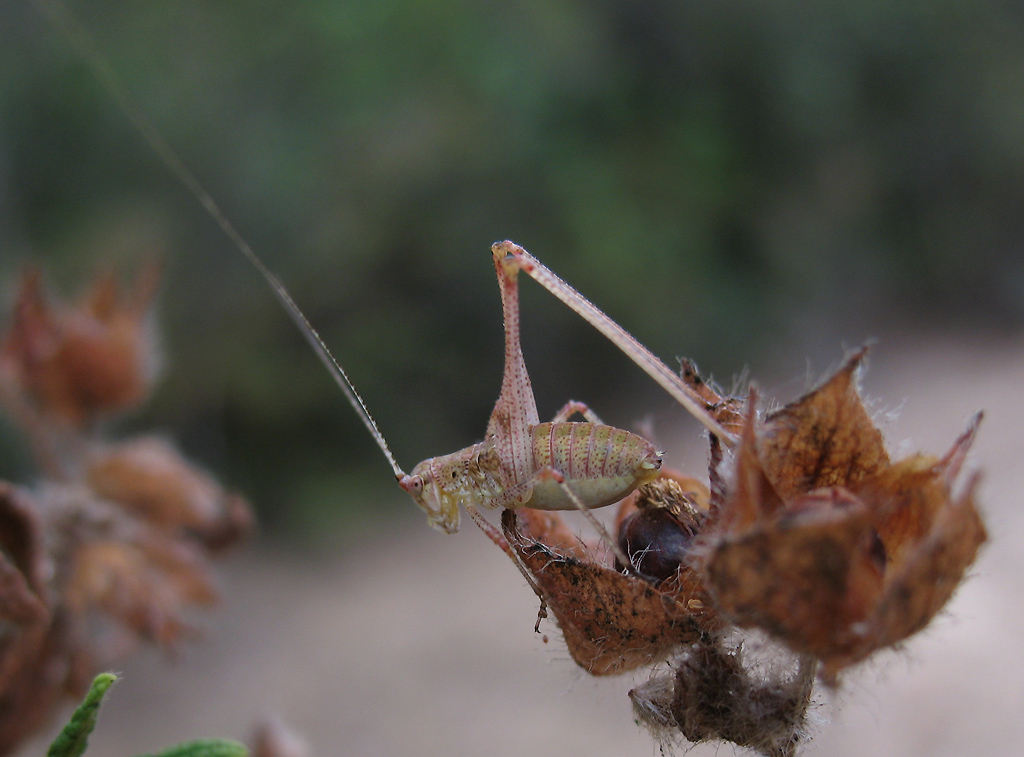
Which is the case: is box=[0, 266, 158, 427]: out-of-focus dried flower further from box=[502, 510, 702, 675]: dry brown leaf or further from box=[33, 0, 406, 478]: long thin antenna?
box=[502, 510, 702, 675]: dry brown leaf

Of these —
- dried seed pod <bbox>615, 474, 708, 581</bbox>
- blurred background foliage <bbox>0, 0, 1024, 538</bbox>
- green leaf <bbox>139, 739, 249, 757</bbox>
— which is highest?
blurred background foliage <bbox>0, 0, 1024, 538</bbox>

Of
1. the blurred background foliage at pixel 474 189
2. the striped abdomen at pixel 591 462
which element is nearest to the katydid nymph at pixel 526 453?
the striped abdomen at pixel 591 462

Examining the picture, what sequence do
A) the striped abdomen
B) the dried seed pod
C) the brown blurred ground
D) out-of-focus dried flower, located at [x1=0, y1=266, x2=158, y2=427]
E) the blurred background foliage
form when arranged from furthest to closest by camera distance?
the blurred background foliage < the brown blurred ground < out-of-focus dried flower, located at [x1=0, y1=266, x2=158, y2=427] < the striped abdomen < the dried seed pod

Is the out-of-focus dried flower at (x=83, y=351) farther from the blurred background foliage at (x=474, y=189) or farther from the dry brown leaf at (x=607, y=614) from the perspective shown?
the blurred background foliage at (x=474, y=189)

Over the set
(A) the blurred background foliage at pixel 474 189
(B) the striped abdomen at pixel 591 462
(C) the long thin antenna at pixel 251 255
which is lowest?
(B) the striped abdomen at pixel 591 462

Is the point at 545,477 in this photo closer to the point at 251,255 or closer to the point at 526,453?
the point at 526,453

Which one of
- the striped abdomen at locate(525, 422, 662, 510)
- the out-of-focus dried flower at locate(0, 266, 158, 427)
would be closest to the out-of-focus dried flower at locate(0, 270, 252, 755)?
the out-of-focus dried flower at locate(0, 266, 158, 427)

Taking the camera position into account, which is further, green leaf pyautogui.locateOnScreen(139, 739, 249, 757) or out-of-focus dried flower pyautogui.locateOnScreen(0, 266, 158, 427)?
out-of-focus dried flower pyautogui.locateOnScreen(0, 266, 158, 427)
